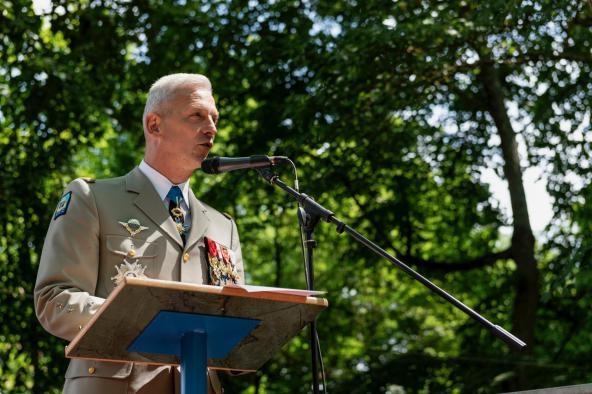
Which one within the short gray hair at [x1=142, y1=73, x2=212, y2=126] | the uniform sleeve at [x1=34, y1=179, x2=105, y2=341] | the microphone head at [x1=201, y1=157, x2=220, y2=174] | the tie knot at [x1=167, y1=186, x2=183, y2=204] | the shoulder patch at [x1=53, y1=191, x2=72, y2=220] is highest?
the short gray hair at [x1=142, y1=73, x2=212, y2=126]

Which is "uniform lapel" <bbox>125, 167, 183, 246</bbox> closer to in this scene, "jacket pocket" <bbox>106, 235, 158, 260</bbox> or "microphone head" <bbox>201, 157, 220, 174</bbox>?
"jacket pocket" <bbox>106, 235, 158, 260</bbox>

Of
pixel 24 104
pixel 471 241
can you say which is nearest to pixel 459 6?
pixel 471 241

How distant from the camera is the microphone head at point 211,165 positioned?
347 cm

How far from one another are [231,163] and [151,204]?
31 centimetres

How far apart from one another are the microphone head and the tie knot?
158mm

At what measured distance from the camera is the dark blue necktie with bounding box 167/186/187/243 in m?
3.50

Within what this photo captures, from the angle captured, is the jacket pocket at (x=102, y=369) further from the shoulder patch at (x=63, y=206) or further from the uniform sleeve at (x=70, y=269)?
the shoulder patch at (x=63, y=206)

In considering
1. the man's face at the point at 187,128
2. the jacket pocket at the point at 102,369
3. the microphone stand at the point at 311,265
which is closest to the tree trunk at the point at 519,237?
the man's face at the point at 187,128

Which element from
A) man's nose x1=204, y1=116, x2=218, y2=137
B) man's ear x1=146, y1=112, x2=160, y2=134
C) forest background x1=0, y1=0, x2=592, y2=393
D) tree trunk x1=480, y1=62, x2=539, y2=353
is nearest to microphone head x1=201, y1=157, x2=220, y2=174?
man's nose x1=204, y1=116, x2=218, y2=137

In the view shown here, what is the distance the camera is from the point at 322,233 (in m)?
11.4

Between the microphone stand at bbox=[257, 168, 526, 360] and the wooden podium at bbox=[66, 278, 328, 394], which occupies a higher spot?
the microphone stand at bbox=[257, 168, 526, 360]

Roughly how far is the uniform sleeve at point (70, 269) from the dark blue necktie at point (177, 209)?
0.29 metres

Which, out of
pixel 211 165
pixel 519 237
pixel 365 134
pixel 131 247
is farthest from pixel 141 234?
pixel 519 237

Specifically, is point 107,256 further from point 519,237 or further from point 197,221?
point 519,237
